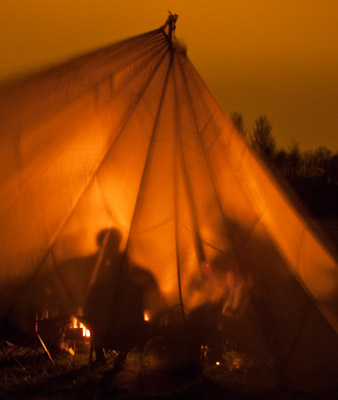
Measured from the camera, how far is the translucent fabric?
3.30 meters

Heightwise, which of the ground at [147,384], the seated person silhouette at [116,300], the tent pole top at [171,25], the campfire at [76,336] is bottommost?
the ground at [147,384]

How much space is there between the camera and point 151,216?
139 inches

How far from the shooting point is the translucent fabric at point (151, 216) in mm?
3297

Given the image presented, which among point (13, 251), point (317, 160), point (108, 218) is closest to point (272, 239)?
point (108, 218)

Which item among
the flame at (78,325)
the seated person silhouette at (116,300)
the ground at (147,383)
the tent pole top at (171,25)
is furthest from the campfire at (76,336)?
the tent pole top at (171,25)

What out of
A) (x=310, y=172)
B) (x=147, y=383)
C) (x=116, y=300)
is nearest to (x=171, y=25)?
(x=116, y=300)

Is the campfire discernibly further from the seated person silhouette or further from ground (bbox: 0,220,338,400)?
the seated person silhouette

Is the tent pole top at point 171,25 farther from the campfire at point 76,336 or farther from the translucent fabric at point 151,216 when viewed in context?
the campfire at point 76,336

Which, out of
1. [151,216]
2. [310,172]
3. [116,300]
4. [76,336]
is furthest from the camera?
[310,172]

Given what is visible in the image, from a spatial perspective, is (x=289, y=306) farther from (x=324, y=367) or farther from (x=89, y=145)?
(x=89, y=145)

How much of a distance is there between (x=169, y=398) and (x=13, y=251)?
4.38 ft

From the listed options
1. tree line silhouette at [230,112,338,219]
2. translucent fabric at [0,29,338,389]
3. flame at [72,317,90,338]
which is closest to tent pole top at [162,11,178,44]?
translucent fabric at [0,29,338,389]

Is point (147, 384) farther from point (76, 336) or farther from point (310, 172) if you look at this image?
point (310, 172)

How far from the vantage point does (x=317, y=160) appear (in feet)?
58.8
